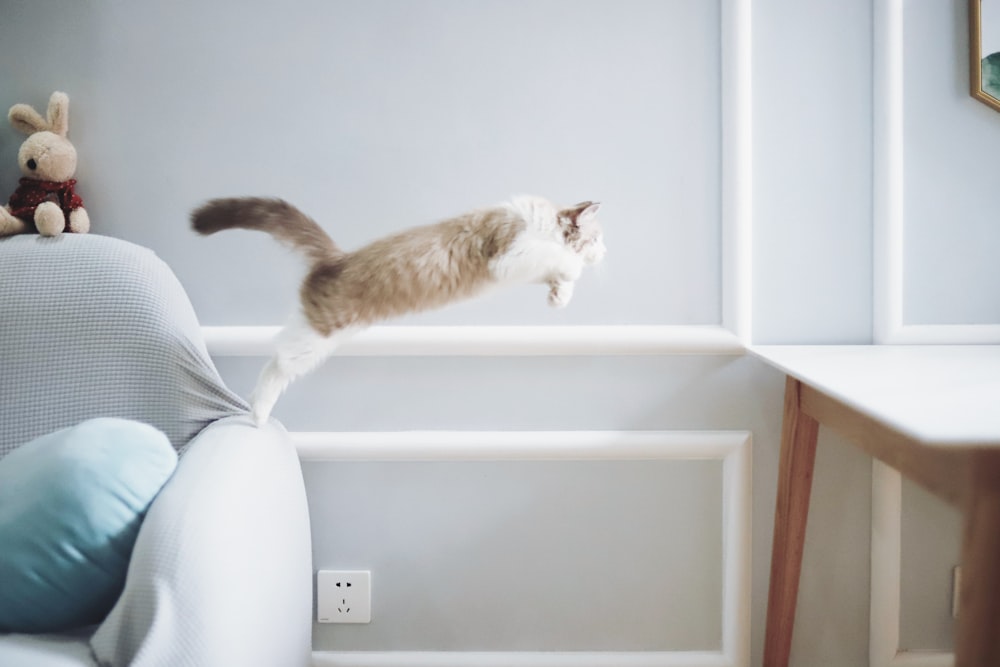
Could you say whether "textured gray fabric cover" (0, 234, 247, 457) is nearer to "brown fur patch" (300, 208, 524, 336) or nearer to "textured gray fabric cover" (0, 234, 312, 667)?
"textured gray fabric cover" (0, 234, 312, 667)

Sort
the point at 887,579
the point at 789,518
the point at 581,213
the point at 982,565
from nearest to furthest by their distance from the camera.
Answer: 1. the point at 982,565
2. the point at 581,213
3. the point at 789,518
4. the point at 887,579

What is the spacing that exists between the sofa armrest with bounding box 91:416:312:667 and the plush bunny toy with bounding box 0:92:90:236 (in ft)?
1.71

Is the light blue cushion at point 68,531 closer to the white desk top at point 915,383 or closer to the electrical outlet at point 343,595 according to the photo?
the electrical outlet at point 343,595

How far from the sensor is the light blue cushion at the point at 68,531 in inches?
31.9

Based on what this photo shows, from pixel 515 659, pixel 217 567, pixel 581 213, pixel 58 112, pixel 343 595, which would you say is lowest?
pixel 515 659

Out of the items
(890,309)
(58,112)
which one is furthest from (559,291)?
(58,112)

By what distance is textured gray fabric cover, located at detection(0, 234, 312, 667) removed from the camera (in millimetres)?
874

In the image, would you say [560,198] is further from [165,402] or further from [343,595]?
[343,595]

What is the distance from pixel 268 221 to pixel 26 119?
20.5 inches

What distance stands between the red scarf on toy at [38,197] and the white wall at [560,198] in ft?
0.16

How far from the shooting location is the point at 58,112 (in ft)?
4.02

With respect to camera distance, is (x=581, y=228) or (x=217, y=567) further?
(x=581, y=228)

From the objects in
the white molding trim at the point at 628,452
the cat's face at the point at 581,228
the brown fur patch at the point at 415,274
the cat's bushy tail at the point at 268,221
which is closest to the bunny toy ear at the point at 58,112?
the cat's bushy tail at the point at 268,221

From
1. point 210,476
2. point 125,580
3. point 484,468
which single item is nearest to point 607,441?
point 484,468
